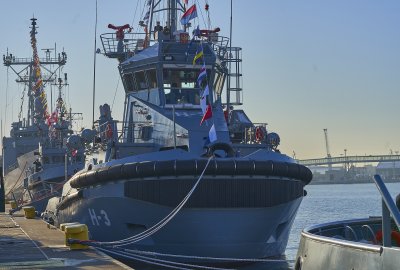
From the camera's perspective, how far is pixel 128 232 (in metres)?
19.1

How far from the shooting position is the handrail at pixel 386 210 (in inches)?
251

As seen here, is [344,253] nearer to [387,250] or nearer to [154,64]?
[387,250]

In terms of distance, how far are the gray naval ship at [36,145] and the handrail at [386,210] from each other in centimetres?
2444

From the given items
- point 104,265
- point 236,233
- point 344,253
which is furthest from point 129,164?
point 344,253

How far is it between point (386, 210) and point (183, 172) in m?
11.1

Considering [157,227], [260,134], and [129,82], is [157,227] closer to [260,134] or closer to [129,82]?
[260,134]

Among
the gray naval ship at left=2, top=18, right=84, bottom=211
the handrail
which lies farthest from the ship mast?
the handrail

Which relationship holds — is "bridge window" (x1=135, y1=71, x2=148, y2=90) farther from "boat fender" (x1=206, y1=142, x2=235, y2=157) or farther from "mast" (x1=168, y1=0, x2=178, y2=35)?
"boat fender" (x1=206, y1=142, x2=235, y2=157)

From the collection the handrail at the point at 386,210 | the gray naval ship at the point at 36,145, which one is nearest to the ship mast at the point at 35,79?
the gray naval ship at the point at 36,145

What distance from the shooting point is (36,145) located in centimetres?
5122

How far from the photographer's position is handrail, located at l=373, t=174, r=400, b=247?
6.37 metres

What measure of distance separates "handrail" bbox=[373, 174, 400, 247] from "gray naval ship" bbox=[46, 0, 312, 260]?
10.9 meters

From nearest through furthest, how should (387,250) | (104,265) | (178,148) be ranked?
(387,250), (104,265), (178,148)

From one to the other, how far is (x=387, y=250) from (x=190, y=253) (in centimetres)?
1198
